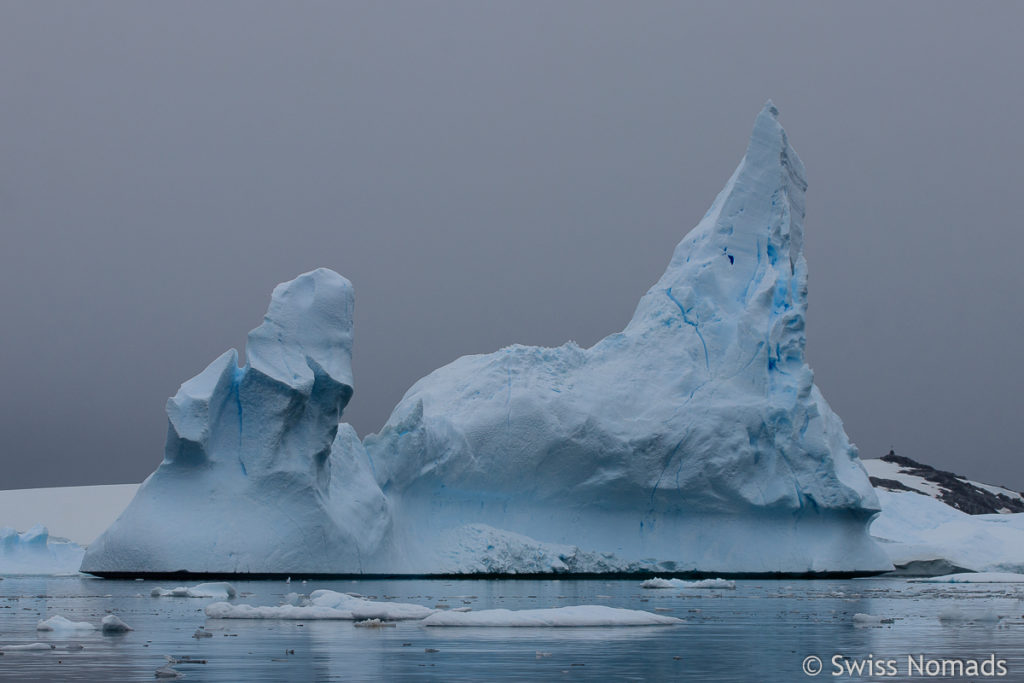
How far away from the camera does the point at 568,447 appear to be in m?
20.4

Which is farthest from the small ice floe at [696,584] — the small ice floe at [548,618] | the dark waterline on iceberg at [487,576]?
the small ice floe at [548,618]

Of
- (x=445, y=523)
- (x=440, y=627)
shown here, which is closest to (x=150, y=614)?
(x=440, y=627)

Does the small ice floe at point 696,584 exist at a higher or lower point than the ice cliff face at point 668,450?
lower

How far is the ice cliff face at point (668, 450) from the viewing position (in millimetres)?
20375

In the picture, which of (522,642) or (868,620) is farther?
(868,620)

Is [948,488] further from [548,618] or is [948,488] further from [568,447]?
[548,618]

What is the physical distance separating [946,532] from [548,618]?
1892cm

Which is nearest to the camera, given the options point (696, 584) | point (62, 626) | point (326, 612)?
point (62, 626)

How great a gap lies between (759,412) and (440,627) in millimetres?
12200

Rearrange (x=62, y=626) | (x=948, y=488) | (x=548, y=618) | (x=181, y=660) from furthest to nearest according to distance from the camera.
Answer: (x=948, y=488)
(x=548, y=618)
(x=62, y=626)
(x=181, y=660)

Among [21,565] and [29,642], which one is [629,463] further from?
[29,642]

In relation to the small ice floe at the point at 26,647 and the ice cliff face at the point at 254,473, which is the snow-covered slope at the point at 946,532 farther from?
the small ice floe at the point at 26,647

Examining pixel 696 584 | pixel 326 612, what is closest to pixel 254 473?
pixel 696 584

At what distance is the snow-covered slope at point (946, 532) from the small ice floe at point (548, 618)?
1564 cm
